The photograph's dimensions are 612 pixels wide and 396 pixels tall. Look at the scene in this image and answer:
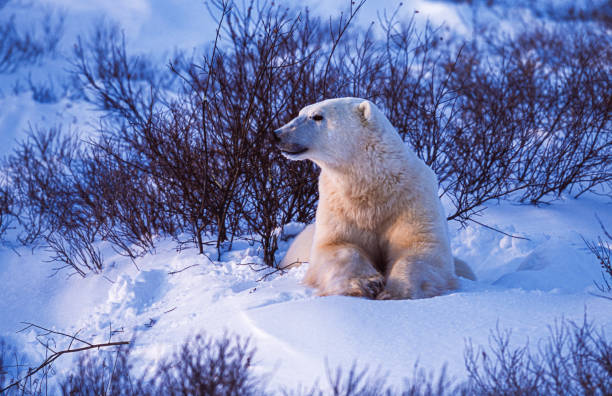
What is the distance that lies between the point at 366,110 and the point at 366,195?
0.41m

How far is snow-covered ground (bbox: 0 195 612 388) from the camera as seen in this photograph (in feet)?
5.85

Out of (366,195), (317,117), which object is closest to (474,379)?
(366,195)

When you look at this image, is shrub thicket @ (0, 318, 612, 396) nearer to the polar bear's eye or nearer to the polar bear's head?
the polar bear's head

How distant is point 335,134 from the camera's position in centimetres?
267

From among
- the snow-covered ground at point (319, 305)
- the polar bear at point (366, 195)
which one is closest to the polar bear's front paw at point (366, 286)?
the polar bear at point (366, 195)

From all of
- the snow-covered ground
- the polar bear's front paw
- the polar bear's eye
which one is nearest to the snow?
the snow-covered ground

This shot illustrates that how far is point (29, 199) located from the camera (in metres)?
5.75

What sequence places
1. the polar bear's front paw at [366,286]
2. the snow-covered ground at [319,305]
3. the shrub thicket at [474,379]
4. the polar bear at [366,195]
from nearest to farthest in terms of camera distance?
1. the shrub thicket at [474,379]
2. the snow-covered ground at [319,305]
3. the polar bear's front paw at [366,286]
4. the polar bear at [366,195]

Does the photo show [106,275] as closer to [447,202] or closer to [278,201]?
[278,201]

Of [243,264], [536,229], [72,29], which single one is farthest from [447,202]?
[72,29]

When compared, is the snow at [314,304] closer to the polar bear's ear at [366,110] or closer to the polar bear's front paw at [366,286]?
the polar bear's front paw at [366,286]

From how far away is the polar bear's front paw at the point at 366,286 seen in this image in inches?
94.9

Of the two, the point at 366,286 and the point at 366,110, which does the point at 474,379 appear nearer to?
the point at 366,286

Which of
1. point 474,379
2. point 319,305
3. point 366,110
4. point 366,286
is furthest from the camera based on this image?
point 366,110
